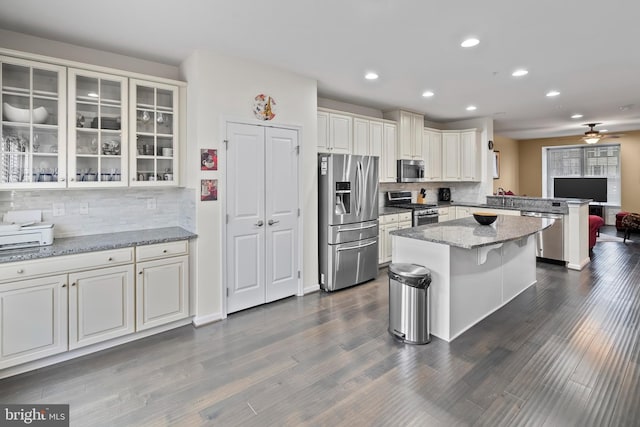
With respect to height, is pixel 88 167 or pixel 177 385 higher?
pixel 88 167

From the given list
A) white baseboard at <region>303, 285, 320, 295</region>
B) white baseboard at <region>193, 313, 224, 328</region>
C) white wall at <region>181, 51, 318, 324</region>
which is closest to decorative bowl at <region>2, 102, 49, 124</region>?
white wall at <region>181, 51, 318, 324</region>

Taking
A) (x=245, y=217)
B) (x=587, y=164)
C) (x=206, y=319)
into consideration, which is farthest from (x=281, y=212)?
(x=587, y=164)

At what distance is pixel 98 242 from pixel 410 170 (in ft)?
16.1

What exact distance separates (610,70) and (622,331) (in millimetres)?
2922

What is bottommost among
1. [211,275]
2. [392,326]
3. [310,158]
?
[392,326]

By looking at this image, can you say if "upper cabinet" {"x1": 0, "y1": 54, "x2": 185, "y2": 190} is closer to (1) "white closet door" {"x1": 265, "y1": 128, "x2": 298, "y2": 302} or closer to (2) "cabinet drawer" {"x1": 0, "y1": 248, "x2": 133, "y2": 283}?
(2) "cabinet drawer" {"x1": 0, "y1": 248, "x2": 133, "y2": 283}

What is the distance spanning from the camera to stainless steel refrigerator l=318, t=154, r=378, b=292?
14.0 feet

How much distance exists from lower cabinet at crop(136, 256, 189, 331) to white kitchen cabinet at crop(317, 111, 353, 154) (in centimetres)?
246

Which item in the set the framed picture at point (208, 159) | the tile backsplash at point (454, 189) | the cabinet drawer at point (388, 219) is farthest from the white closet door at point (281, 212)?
the tile backsplash at point (454, 189)

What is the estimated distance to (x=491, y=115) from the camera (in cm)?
654

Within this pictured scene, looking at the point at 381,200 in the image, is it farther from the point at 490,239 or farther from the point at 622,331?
the point at 622,331

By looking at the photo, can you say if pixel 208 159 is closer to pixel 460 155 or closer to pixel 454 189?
pixel 460 155

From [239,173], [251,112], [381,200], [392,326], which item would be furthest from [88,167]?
[381,200]

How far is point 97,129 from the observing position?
3023mm
